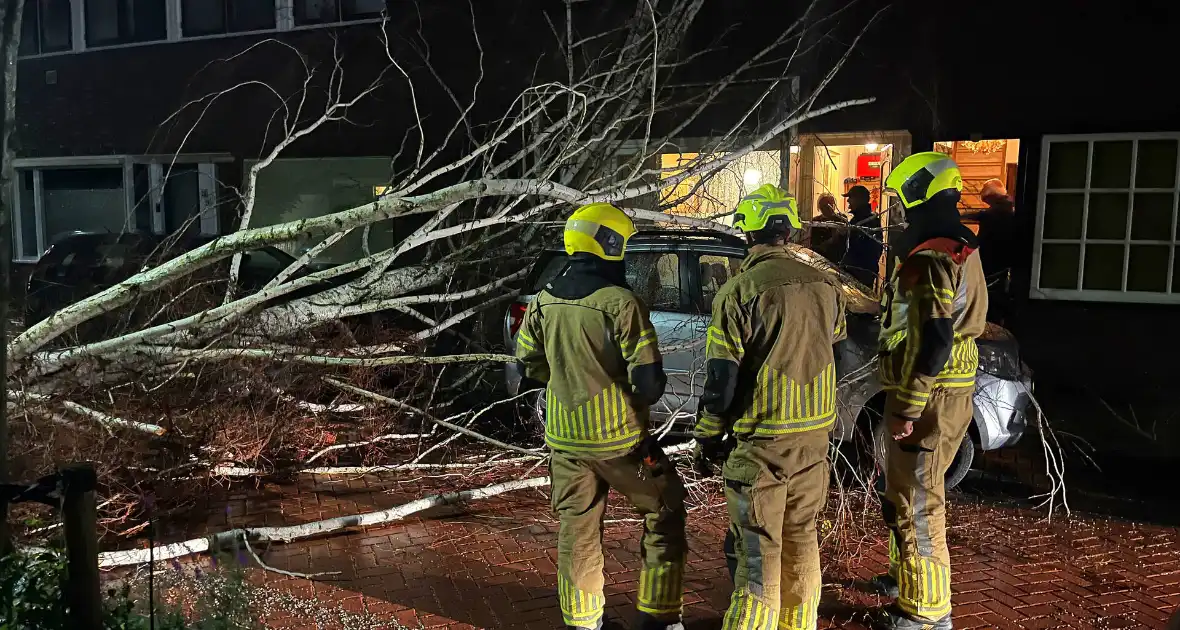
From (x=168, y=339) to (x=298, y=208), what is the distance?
8412mm

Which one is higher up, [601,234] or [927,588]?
[601,234]

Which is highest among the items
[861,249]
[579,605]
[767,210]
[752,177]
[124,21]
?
[124,21]

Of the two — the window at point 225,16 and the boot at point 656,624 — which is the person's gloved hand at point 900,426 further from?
the window at point 225,16

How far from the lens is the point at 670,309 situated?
21.9ft

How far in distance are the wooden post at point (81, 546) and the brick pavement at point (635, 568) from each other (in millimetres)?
1070

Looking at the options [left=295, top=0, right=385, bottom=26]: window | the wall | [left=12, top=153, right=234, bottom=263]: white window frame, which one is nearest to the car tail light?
the wall

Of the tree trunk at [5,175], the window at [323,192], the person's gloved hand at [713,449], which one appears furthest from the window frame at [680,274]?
the window at [323,192]

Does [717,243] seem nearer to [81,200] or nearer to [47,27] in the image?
[81,200]

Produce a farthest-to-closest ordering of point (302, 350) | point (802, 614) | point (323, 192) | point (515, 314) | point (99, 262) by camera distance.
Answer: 1. point (323, 192)
2. point (99, 262)
3. point (515, 314)
4. point (302, 350)
5. point (802, 614)

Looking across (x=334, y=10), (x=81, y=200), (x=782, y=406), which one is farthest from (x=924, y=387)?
(x=81, y=200)

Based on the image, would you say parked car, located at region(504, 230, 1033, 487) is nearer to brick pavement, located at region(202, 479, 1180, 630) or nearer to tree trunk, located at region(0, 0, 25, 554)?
brick pavement, located at region(202, 479, 1180, 630)

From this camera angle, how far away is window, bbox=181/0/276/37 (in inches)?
542

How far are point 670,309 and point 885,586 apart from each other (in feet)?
9.26

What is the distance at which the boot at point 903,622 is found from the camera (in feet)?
12.8
